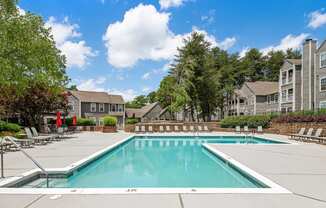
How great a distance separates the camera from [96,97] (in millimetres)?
46938

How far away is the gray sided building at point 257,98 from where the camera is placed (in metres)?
40.1

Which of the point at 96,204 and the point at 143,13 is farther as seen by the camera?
the point at 143,13

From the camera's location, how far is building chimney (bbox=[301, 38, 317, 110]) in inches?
1152

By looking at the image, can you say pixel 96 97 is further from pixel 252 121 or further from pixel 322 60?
pixel 322 60

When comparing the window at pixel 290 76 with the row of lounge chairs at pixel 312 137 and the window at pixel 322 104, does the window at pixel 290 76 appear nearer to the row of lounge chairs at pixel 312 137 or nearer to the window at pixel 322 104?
the window at pixel 322 104

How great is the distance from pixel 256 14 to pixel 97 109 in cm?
3213

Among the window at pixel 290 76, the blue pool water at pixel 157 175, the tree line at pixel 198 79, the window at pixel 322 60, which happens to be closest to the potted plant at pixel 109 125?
the tree line at pixel 198 79

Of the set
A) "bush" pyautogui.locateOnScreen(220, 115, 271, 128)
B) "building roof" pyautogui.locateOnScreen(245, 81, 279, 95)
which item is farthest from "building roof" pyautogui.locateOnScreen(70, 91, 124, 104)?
"bush" pyautogui.locateOnScreen(220, 115, 271, 128)

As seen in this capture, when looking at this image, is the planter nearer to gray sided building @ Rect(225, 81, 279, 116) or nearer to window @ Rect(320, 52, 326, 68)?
window @ Rect(320, 52, 326, 68)

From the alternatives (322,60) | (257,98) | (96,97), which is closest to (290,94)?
(322,60)

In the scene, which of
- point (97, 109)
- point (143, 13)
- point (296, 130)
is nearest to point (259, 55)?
point (97, 109)

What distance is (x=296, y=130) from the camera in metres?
21.6

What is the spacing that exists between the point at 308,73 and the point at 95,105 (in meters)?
31.7

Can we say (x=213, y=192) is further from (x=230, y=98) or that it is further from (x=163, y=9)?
(x=230, y=98)
